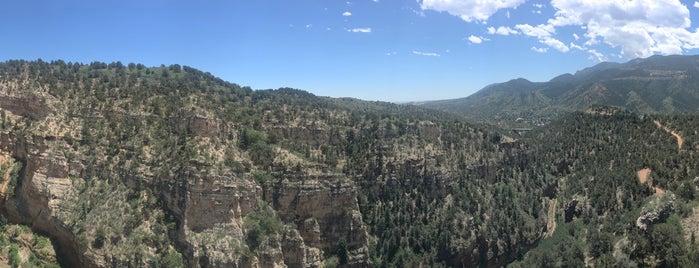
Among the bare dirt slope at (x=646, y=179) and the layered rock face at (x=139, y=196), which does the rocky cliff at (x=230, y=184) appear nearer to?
the layered rock face at (x=139, y=196)

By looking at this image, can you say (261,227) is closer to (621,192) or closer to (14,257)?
(14,257)

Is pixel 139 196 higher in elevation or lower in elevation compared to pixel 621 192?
higher

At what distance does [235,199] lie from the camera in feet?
187

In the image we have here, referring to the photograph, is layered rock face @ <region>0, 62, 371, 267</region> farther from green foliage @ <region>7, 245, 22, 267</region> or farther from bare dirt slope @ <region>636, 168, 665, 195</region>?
bare dirt slope @ <region>636, 168, 665, 195</region>

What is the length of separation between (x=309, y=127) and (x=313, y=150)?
4669mm

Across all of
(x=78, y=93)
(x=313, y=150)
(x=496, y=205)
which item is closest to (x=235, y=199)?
(x=313, y=150)

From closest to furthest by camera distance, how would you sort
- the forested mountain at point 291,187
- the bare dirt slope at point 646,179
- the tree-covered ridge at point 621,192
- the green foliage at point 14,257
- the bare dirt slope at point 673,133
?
the green foliage at point 14,257 < the forested mountain at point 291,187 < the tree-covered ridge at point 621,192 < the bare dirt slope at point 646,179 < the bare dirt slope at point 673,133

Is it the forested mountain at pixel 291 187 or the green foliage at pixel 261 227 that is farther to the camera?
the green foliage at pixel 261 227

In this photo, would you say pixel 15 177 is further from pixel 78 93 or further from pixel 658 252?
pixel 658 252

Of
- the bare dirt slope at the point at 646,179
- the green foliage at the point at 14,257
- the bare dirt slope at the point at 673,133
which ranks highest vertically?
the bare dirt slope at the point at 673,133

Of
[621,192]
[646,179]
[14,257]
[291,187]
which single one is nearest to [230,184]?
[291,187]

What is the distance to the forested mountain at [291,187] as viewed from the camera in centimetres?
5469

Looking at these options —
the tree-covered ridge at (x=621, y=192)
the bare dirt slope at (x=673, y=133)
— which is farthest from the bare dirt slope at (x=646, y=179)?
the bare dirt slope at (x=673, y=133)

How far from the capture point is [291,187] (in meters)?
64.8
